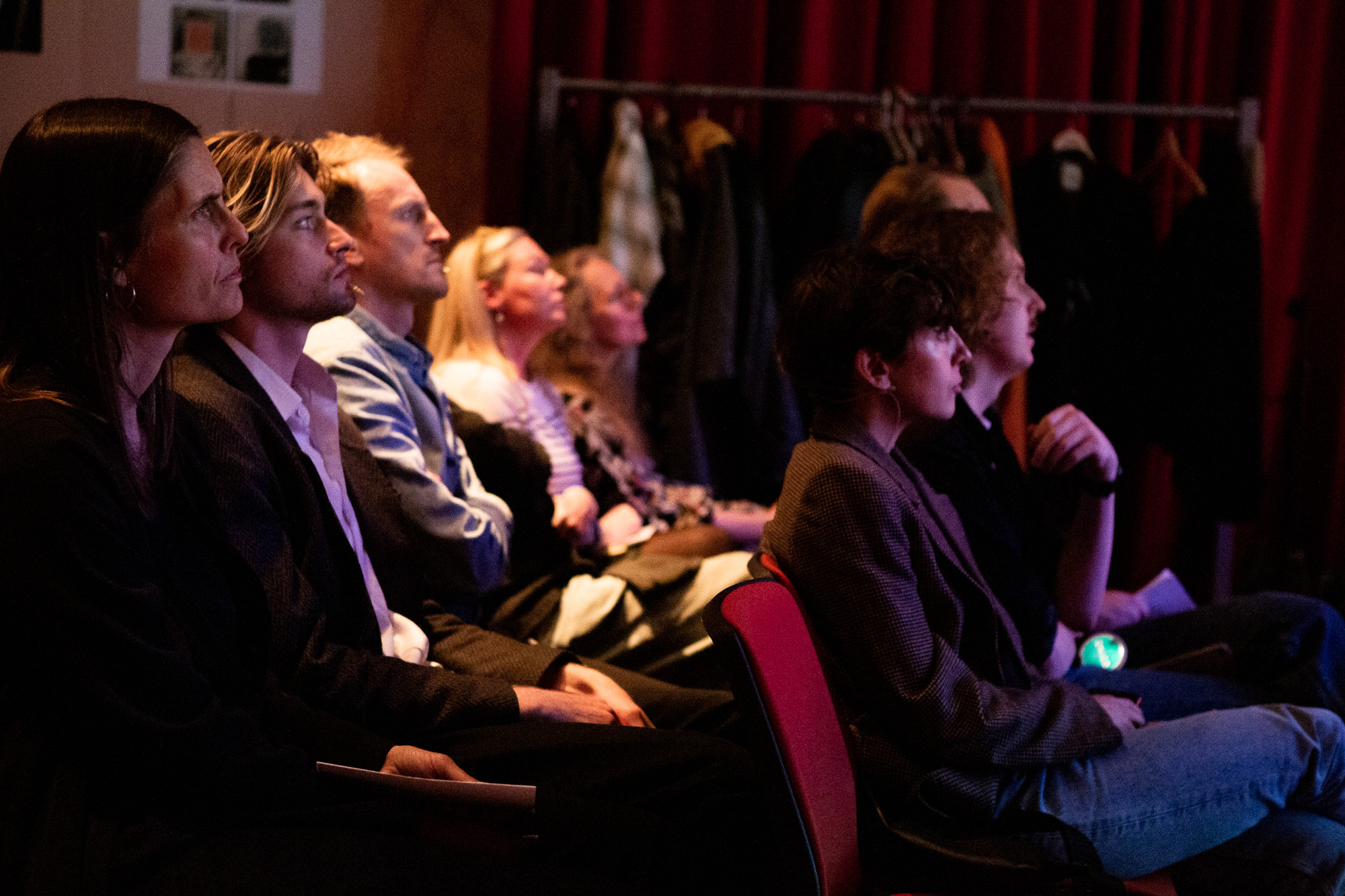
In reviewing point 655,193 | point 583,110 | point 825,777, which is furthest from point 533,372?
point 825,777

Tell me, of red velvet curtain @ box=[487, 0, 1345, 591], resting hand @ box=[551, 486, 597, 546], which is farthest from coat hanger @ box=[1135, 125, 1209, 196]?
resting hand @ box=[551, 486, 597, 546]

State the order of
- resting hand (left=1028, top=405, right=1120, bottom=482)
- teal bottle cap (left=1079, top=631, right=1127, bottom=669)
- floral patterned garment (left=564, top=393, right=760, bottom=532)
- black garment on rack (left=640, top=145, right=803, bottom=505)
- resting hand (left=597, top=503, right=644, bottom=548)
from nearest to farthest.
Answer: resting hand (left=1028, top=405, right=1120, bottom=482), teal bottle cap (left=1079, top=631, right=1127, bottom=669), resting hand (left=597, top=503, right=644, bottom=548), floral patterned garment (left=564, top=393, right=760, bottom=532), black garment on rack (left=640, top=145, right=803, bottom=505)

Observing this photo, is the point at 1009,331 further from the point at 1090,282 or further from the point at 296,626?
the point at 1090,282

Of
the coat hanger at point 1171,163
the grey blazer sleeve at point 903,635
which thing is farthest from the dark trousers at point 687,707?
the coat hanger at point 1171,163

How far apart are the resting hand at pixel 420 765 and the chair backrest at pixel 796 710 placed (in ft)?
1.20

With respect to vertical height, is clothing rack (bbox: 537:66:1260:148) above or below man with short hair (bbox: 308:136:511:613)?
above

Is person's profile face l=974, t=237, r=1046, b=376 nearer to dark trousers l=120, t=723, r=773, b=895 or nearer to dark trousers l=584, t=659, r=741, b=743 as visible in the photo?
dark trousers l=584, t=659, r=741, b=743

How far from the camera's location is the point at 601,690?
1.65 metres

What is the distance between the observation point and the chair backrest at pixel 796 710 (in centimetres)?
116

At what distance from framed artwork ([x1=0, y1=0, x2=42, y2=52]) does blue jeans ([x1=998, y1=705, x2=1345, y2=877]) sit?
199 centimetres

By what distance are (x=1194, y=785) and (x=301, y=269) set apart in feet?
4.22

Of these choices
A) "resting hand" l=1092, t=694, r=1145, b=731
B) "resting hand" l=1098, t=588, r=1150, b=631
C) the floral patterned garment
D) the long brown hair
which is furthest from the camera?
the floral patterned garment

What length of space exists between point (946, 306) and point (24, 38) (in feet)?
5.42

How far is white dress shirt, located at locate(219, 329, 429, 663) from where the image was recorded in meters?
1.54
